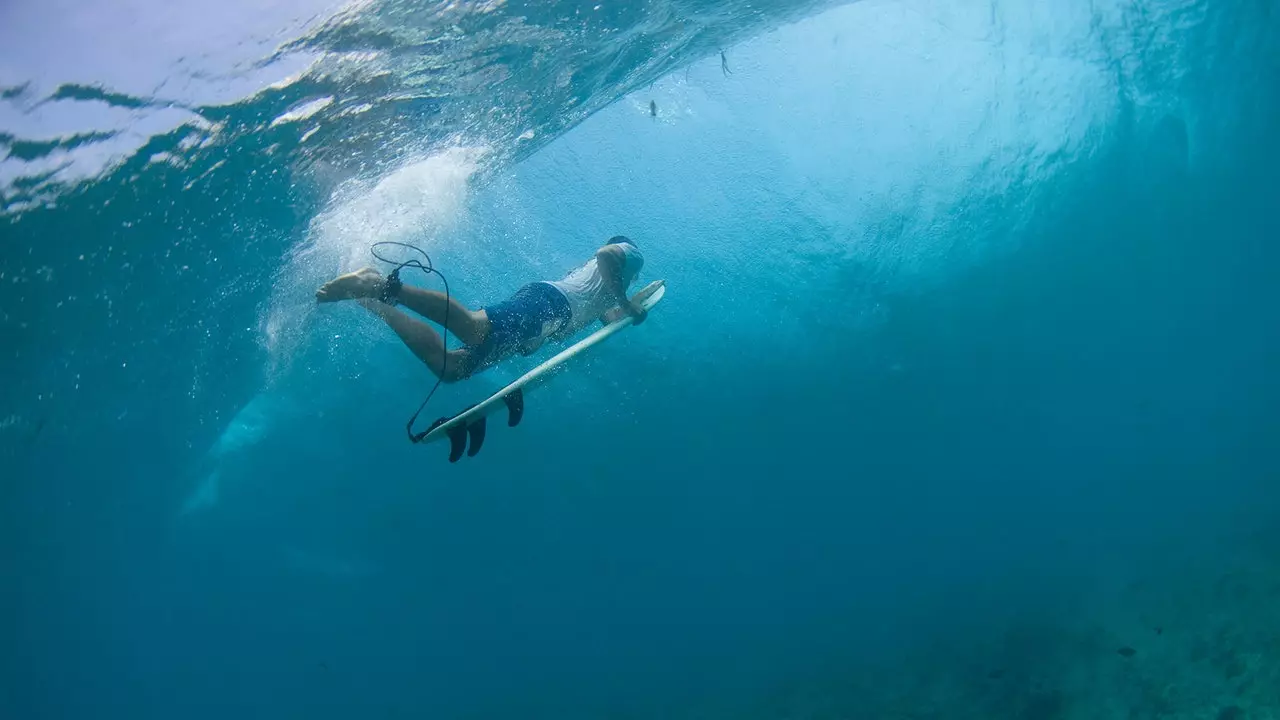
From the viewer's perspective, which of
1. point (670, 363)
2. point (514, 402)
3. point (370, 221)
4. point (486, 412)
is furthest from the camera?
point (670, 363)

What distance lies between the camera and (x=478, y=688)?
161 ft

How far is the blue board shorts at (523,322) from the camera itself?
5711 mm

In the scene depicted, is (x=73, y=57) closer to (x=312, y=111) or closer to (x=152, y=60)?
(x=152, y=60)

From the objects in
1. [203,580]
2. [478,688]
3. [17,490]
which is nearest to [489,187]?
[17,490]

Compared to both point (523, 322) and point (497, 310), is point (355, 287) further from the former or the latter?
point (523, 322)

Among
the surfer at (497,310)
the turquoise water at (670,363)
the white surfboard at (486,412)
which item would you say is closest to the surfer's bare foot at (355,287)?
the surfer at (497,310)

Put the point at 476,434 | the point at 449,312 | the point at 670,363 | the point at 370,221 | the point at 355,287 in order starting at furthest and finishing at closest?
the point at 670,363
the point at 370,221
the point at 476,434
the point at 449,312
the point at 355,287

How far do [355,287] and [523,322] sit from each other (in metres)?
1.55

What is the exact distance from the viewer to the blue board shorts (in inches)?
225

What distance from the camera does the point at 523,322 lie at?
19.5ft

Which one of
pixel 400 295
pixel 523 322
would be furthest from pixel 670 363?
pixel 400 295

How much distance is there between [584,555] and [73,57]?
3878 centimetres

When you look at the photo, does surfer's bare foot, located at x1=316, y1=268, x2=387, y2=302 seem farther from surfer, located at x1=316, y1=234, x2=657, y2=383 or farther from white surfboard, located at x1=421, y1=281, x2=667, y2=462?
white surfboard, located at x1=421, y1=281, x2=667, y2=462

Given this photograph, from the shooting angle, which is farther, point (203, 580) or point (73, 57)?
point (203, 580)
